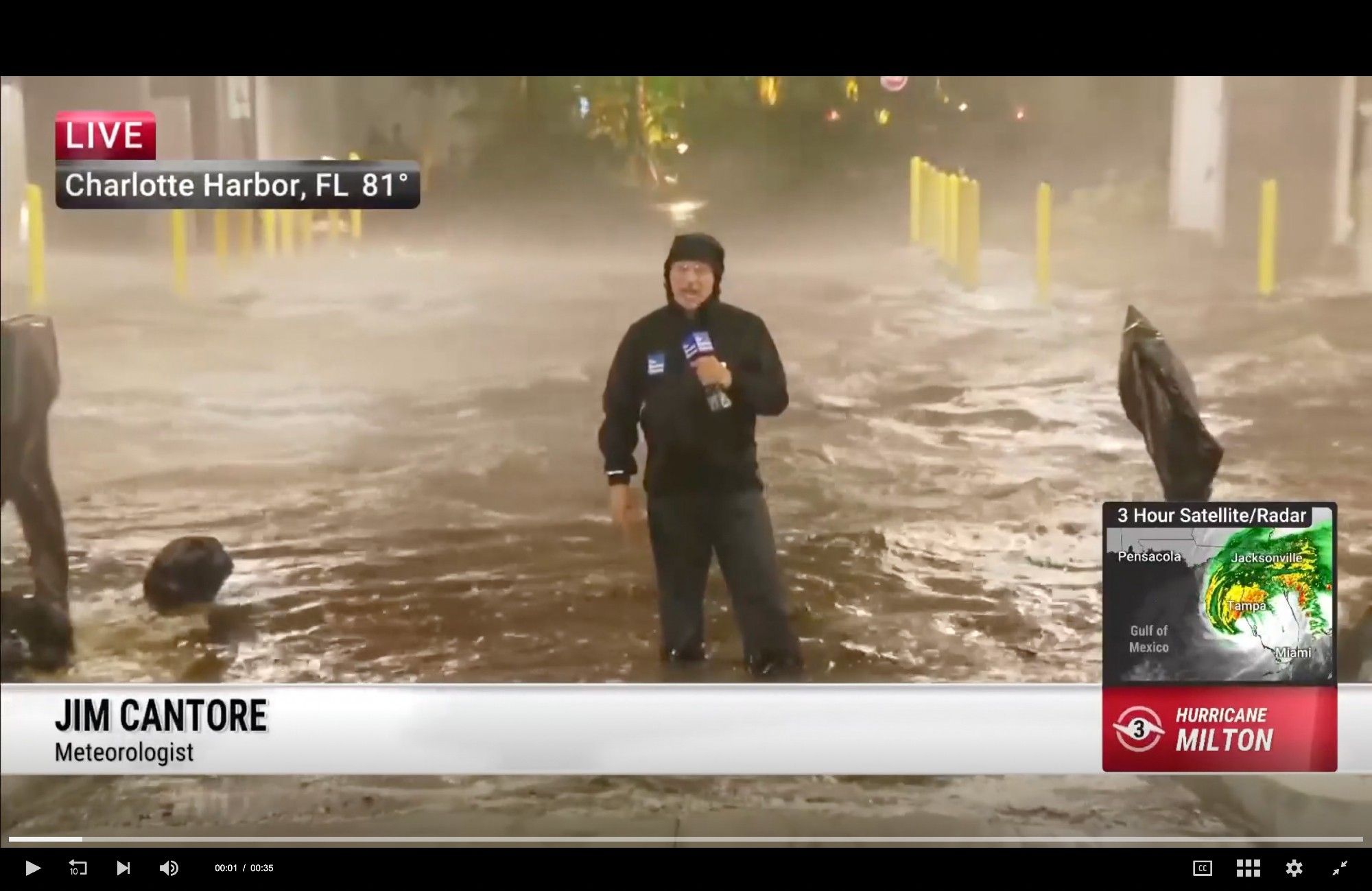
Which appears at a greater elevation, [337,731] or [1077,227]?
[1077,227]

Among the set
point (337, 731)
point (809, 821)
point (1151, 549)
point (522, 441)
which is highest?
point (522, 441)

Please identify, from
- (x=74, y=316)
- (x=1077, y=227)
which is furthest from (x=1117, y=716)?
(x=74, y=316)

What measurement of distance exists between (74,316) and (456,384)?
0.73m

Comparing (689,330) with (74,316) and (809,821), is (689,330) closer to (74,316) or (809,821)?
(809,821)

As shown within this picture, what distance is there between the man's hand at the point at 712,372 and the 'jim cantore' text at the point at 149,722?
101 centimetres

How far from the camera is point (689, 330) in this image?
2.54 metres

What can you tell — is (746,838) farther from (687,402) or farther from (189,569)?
(189,569)

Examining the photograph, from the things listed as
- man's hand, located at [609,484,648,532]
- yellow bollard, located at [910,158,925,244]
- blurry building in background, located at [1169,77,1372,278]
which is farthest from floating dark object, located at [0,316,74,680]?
blurry building in background, located at [1169,77,1372,278]

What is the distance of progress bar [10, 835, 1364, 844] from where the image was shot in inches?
100.0

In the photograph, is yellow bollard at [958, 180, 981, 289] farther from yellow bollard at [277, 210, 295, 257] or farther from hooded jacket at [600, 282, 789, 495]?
yellow bollard at [277, 210, 295, 257]

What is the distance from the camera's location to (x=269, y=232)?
8.28 feet

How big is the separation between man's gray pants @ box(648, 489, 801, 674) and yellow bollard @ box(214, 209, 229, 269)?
915 mm

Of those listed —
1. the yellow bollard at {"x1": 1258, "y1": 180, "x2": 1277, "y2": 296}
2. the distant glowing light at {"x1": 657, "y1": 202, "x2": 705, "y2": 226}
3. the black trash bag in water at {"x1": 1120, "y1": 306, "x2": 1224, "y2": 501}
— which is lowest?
the black trash bag in water at {"x1": 1120, "y1": 306, "x2": 1224, "y2": 501}

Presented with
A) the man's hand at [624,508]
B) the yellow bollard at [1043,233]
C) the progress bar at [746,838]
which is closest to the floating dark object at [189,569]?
the progress bar at [746,838]
